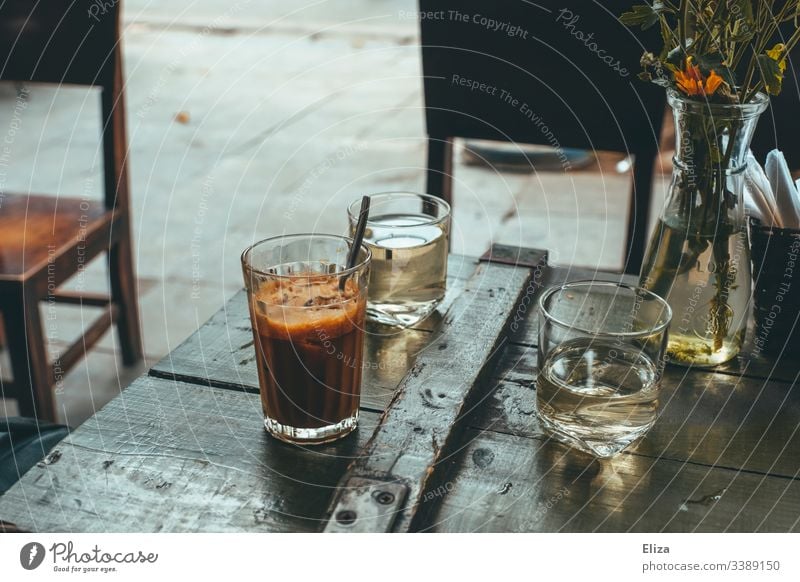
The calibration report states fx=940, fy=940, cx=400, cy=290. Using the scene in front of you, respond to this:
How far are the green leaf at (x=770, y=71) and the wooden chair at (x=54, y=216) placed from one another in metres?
0.90

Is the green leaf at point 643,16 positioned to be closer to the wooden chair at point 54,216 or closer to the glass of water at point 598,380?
the glass of water at point 598,380

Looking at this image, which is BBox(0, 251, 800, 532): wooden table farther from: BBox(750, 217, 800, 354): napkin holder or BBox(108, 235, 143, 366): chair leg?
BBox(108, 235, 143, 366): chair leg

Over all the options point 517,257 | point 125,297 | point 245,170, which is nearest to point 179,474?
point 517,257

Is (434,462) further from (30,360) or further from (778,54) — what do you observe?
(30,360)

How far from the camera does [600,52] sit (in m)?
1.26

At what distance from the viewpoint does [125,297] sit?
1.48 m

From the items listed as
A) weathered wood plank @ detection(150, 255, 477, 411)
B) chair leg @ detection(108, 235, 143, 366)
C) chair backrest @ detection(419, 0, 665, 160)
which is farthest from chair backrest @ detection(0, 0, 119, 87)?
weathered wood plank @ detection(150, 255, 477, 411)

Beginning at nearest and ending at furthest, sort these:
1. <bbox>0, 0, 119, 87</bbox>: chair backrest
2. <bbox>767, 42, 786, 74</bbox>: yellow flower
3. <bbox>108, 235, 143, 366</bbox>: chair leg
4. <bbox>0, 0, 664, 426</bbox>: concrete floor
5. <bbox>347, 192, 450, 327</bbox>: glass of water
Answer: <bbox>767, 42, 786, 74</bbox>: yellow flower
<bbox>347, 192, 450, 327</bbox>: glass of water
<bbox>0, 0, 119, 87</bbox>: chair backrest
<bbox>108, 235, 143, 366</bbox>: chair leg
<bbox>0, 0, 664, 426</bbox>: concrete floor

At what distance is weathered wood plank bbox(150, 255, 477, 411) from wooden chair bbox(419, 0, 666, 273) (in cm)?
57

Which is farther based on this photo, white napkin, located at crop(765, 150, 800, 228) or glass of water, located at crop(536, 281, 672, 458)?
white napkin, located at crop(765, 150, 800, 228)

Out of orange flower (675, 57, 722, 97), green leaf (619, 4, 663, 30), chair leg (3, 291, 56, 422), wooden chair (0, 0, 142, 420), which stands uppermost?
green leaf (619, 4, 663, 30)

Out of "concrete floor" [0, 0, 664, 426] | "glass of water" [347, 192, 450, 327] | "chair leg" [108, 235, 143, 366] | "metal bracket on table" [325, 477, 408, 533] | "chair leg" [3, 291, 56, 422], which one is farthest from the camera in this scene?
"concrete floor" [0, 0, 664, 426]

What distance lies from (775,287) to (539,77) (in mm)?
708

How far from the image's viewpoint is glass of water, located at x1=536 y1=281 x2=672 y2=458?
54 cm
